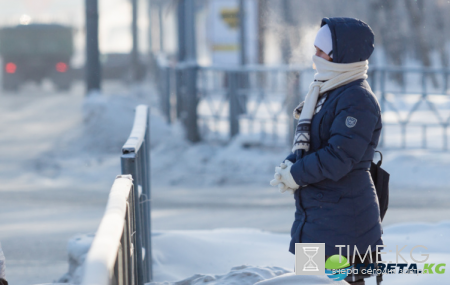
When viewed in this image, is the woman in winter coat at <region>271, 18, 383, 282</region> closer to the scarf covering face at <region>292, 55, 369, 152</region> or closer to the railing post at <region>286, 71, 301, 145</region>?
the scarf covering face at <region>292, 55, 369, 152</region>

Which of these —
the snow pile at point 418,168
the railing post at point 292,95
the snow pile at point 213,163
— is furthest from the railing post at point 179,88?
the snow pile at point 418,168

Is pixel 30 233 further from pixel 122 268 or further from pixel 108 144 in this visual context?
pixel 108 144

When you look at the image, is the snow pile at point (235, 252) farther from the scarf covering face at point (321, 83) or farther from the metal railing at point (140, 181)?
the scarf covering face at point (321, 83)

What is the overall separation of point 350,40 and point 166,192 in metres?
4.87

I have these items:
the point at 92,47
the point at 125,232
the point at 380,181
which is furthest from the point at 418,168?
the point at 92,47

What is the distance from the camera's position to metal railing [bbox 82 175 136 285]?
140cm

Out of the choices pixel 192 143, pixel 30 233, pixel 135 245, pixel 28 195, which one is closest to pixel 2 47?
pixel 192 143

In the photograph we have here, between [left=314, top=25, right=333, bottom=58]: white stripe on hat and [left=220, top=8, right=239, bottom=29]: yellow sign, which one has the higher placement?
[left=220, top=8, right=239, bottom=29]: yellow sign

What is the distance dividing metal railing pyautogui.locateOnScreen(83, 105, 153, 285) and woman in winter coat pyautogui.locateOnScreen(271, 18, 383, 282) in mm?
595

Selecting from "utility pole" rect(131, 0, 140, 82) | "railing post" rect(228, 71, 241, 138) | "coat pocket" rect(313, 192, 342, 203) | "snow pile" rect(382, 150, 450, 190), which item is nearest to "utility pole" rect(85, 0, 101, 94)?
"railing post" rect(228, 71, 241, 138)

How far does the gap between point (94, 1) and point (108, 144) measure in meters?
2.83

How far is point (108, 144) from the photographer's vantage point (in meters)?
10.5

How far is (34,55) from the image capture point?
2311 cm

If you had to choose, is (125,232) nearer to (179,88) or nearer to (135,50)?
(179,88)
